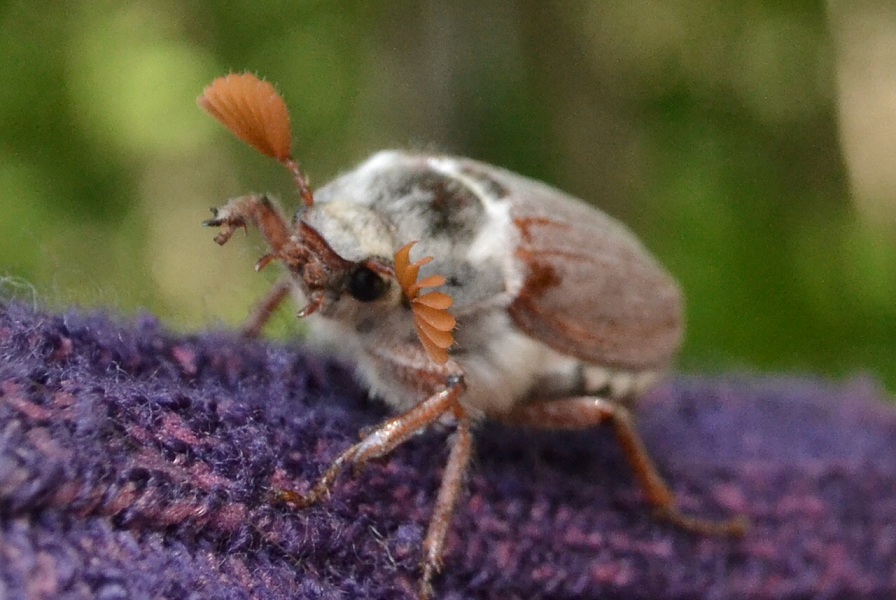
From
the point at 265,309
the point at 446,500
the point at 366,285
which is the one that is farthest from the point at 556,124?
the point at 446,500

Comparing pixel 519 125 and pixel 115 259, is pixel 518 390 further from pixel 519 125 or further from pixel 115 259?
pixel 115 259

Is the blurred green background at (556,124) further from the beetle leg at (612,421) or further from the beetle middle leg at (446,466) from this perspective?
the beetle middle leg at (446,466)

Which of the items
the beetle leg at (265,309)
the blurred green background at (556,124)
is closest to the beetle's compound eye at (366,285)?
the beetle leg at (265,309)

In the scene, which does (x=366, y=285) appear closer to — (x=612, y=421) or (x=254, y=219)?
(x=254, y=219)

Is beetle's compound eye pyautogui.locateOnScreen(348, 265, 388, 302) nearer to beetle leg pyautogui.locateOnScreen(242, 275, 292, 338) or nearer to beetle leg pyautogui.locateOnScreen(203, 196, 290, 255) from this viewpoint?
beetle leg pyautogui.locateOnScreen(203, 196, 290, 255)

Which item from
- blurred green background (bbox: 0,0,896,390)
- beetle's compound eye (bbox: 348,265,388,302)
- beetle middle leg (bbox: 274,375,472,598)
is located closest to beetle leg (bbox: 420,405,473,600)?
beetle middle leg (bbox: 274,375,472,598)

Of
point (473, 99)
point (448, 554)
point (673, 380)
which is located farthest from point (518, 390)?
point (473, 99)
